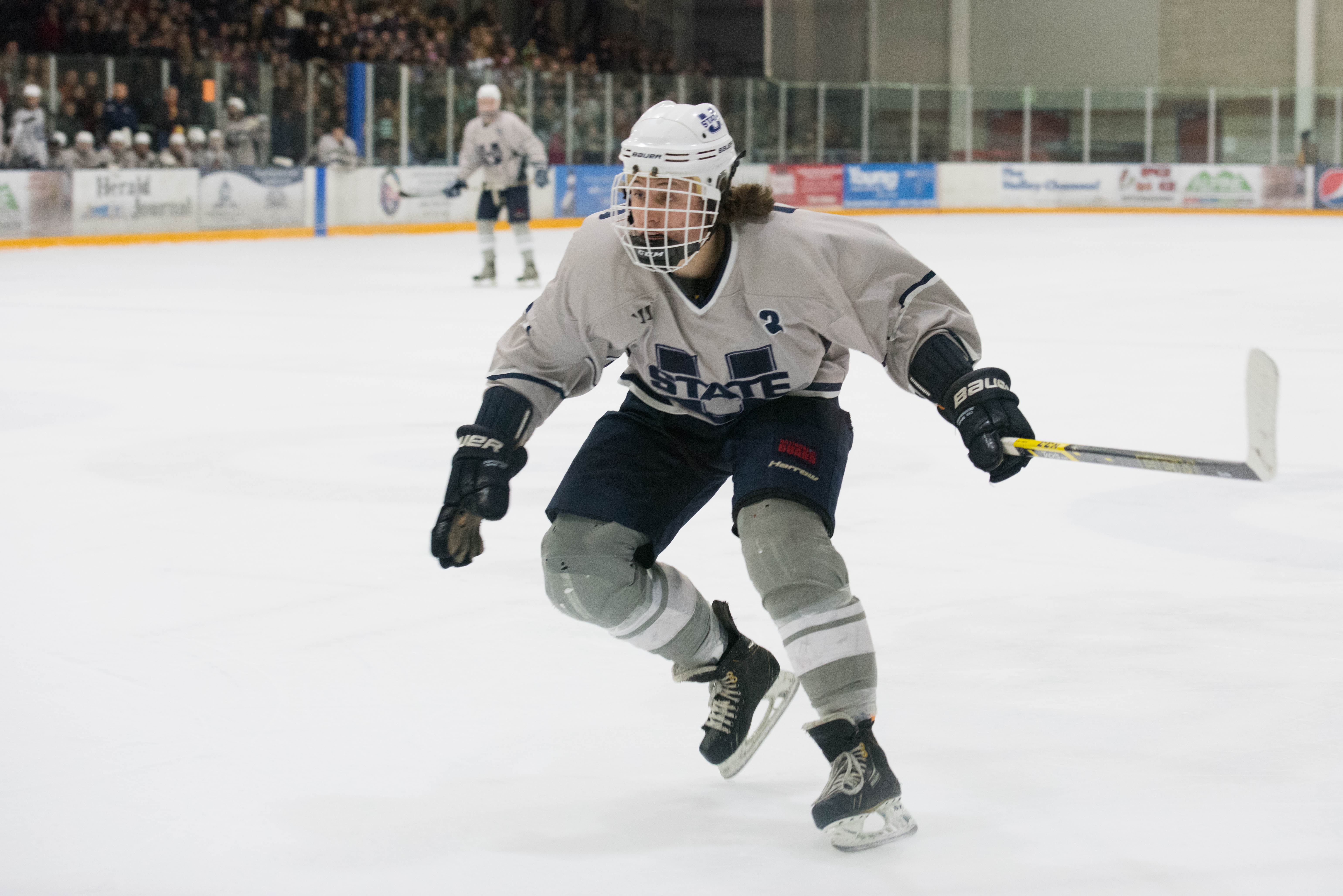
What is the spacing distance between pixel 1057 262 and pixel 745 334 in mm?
10987

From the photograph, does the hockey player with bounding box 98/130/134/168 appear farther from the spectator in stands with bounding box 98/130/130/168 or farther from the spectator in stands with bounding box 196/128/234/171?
the spectator in stands with bounding box 196/128/234/171

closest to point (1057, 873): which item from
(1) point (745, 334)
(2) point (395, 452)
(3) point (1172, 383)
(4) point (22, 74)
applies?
(1) point (745, 334)

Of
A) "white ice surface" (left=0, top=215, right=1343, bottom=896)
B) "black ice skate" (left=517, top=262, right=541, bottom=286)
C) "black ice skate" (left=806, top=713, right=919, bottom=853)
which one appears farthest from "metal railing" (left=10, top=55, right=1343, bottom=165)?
"black ice skate" (left=806, top=713, right=919, bottom=853)

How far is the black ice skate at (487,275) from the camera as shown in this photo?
10.8 metres

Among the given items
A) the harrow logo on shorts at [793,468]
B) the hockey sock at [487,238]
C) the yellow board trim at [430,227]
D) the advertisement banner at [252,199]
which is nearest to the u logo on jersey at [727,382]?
the harrow logo on shorts at [793,468]

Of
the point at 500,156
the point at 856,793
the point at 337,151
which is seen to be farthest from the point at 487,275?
the point at 856,793

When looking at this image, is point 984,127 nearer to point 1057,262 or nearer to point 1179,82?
point 1179,82

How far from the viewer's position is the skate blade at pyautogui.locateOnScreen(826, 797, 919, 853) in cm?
206

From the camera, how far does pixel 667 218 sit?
2148 mm

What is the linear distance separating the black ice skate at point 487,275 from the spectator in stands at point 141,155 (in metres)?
4.91

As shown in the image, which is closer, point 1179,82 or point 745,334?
point 745,334

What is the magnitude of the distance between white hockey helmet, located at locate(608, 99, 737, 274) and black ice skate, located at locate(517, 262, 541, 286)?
871 centimetres

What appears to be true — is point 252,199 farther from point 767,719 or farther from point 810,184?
point 767,719

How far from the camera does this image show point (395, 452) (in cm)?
499
